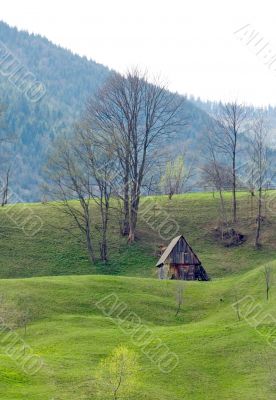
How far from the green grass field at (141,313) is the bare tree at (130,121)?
5009mm

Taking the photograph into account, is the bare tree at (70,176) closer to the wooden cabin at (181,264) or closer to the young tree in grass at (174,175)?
the wooden cabin at (181,264)

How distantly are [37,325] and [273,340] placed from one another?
54.2 ft

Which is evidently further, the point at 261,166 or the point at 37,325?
the point at 261,166

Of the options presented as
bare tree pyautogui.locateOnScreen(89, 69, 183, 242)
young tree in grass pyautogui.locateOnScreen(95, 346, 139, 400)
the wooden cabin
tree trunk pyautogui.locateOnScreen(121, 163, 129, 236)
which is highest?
bare tree pyautogui.locateOnScreen(89, 69, 183, 242)

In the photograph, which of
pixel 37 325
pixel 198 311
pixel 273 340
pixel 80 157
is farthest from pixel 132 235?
pixel 273 340

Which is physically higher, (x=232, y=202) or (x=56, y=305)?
(x=232, y=202)

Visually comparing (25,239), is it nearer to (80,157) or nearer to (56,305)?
(80,157)

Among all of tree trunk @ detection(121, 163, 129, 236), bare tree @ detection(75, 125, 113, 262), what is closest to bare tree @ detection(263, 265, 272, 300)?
bare tree @ detection(75, 125, 113, 262)

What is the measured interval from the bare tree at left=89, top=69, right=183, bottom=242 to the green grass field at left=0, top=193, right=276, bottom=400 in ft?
16.4

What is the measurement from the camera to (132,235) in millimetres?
85125

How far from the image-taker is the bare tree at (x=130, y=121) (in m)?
86.3

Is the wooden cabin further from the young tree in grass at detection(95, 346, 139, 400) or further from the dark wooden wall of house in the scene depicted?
the young tree in grass at detection(95, 346, 139, 400)

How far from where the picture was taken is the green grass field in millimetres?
42594

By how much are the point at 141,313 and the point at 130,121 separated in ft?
114
